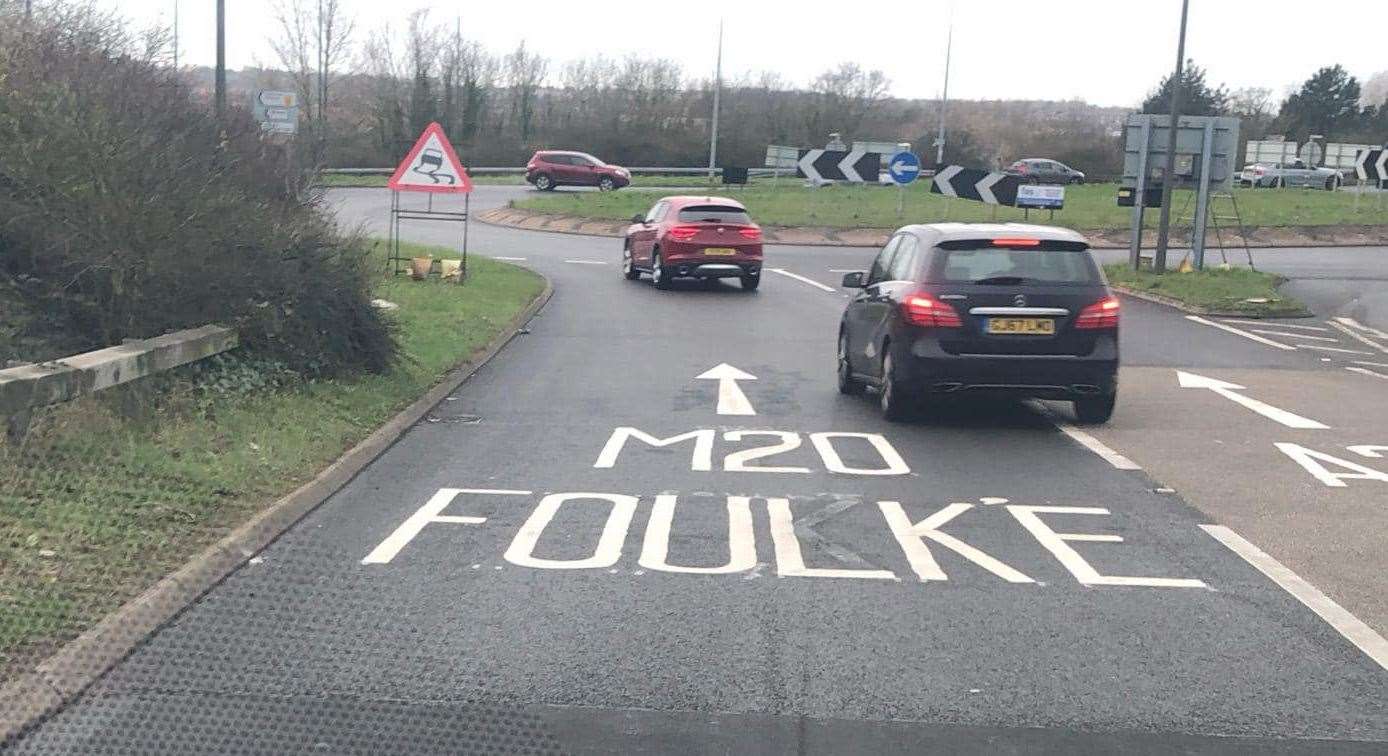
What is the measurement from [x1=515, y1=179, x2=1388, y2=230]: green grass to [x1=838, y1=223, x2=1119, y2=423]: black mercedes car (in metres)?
28.2

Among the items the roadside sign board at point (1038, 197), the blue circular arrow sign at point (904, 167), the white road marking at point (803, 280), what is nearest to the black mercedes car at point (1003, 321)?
the white road marking at point (803, 280)

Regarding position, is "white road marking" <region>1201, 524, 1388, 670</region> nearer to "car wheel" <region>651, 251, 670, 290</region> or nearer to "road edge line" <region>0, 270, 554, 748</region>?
"road edge line" <region>0, 270, 554, 748</region>

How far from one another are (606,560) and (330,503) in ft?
6.84

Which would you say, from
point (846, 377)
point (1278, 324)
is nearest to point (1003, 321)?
point (846, 377)

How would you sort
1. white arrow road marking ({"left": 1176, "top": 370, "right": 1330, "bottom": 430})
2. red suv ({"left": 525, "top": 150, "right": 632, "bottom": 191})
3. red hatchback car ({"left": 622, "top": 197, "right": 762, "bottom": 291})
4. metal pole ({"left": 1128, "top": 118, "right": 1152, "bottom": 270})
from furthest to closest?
red suv ({"left": 525, "top": 150, "right": 632, "bottom": 191}) < metal pole ({"left": 1128, "top": 118, "right": 1152, "bottom": 270}) < red hatchback car ({"left": 622, "top": 197, "right": 762, "bottom": 291}) < white arrow road marking ({"left": 1176, "top": 370, "right": 1330, "bottom": 430})

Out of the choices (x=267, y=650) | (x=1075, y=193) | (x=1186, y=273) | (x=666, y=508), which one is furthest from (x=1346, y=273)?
(x=267, y=650)

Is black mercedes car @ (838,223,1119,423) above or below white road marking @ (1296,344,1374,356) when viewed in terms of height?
above

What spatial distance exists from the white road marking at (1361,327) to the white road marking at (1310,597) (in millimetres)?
15021

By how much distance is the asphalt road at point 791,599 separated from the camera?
5.02m

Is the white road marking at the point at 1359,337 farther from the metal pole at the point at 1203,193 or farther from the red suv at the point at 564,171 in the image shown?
the red suv at the point at 564,171

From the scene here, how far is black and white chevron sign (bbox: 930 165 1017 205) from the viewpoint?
33094mm

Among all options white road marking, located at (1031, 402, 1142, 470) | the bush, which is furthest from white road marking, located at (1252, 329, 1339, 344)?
the bush

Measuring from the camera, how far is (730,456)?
1053cm

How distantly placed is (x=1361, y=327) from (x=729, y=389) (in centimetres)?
1277
